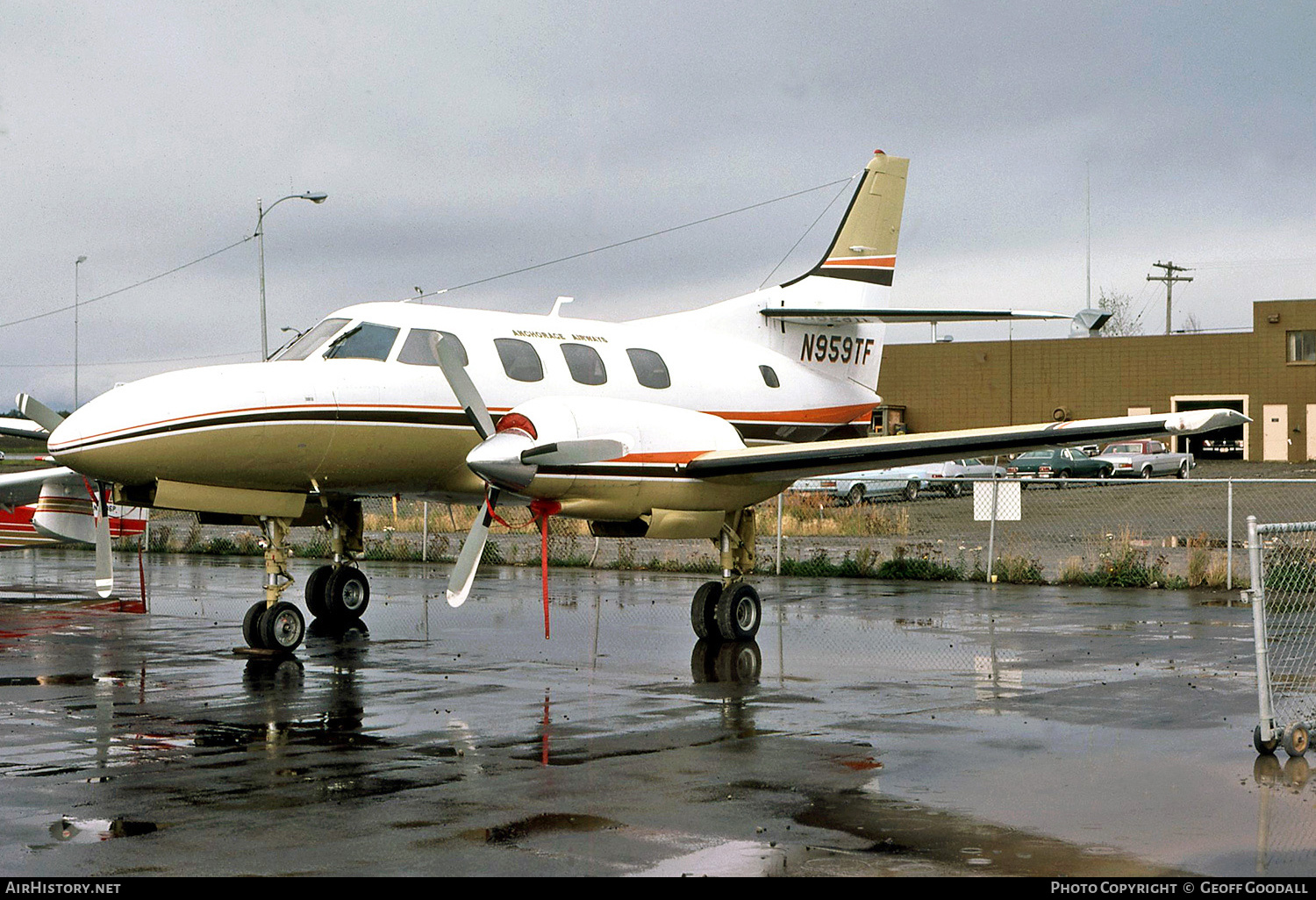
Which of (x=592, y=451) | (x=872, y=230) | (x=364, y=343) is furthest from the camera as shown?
(x=872, y=230)

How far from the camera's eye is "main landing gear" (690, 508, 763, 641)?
1570 centimetres

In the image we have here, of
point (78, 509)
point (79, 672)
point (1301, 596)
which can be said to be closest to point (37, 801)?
point (79, 672)

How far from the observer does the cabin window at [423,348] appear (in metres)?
15.1

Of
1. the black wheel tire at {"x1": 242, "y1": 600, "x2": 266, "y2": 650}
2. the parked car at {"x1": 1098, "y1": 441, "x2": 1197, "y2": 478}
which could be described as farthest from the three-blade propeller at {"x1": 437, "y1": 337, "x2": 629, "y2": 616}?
the parked car at {"x1": 1098, "y1": 441, "x2": 1197, "y2": 478}

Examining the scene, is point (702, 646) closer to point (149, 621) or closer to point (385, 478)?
point (385, 478)

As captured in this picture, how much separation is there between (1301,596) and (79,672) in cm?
1603

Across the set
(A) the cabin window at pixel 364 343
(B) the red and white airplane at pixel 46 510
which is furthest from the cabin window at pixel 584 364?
(B) the red and white airplane at pixel 46 510

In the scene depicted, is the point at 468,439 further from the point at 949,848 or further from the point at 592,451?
the point at 949,848

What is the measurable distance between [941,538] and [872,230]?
14709mm

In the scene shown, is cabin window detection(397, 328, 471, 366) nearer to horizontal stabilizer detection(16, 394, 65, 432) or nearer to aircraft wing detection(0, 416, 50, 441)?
horizontal stabilizer detection(16, 394, 65, 432)

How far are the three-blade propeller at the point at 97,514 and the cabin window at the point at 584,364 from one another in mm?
5652

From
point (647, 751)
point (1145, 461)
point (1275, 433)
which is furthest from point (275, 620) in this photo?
point (1275, 433)

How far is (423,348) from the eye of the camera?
15203 millimetres
